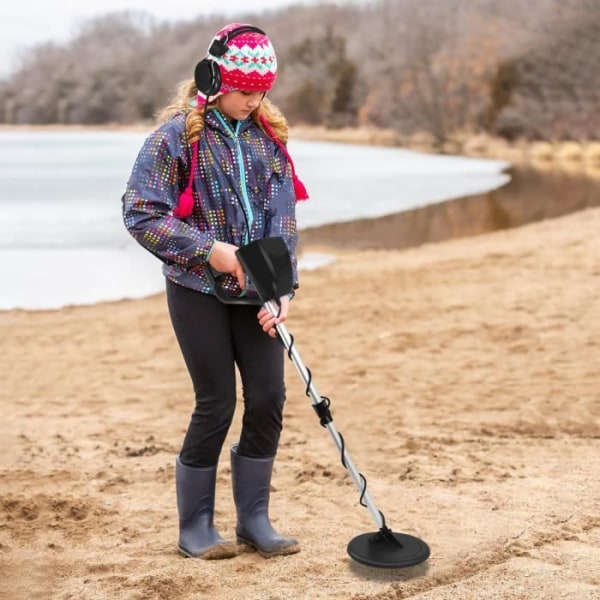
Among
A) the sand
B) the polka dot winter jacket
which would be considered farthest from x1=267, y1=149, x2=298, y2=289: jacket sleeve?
the sand

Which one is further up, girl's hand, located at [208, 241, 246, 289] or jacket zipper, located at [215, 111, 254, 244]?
jacket zipper, located at [215, 111, 254, 244]

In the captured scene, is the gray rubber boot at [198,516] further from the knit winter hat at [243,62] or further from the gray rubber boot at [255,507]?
the knit winter hat at [243,62]

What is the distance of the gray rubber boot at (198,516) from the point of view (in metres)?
2.98

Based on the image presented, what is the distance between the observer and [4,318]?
846 cm

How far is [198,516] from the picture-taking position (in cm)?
302

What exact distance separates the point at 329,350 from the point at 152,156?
410 centimetres

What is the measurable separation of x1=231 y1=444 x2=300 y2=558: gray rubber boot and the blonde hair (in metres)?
1.01

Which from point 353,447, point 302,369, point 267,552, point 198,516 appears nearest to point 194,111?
point 302,369

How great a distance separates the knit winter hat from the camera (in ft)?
→ 9.09

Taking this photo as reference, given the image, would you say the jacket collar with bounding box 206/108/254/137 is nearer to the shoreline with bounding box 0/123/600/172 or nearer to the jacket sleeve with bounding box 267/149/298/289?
the jacket sleeve with bounding box 267/149/298/289

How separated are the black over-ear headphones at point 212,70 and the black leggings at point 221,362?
58cm

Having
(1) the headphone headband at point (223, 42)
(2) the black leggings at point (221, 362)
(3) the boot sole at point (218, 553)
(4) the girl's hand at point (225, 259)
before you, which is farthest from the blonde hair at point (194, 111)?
(3) the boot sole at point (218, 553)

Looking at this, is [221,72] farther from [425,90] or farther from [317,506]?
[425,90]

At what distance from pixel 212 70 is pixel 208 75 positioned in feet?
0.06
